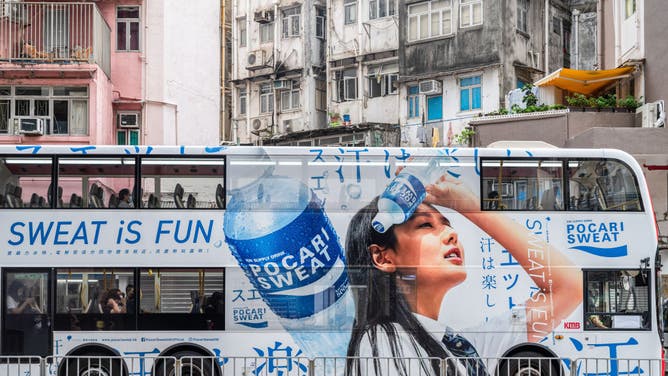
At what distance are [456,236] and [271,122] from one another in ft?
77.3

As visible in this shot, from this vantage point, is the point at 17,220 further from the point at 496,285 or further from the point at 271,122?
the point at 271,122

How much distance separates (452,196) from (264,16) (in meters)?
24.3

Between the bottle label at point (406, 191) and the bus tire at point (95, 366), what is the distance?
429 centimetres

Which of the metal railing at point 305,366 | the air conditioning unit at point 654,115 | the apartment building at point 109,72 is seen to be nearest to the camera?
the metal railing at point 305,366

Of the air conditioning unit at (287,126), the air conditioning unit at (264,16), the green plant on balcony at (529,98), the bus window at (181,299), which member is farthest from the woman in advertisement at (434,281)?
the air conditioning unit at (264,16)

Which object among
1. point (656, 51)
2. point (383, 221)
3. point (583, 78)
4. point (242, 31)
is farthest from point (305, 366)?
point (242, 31)

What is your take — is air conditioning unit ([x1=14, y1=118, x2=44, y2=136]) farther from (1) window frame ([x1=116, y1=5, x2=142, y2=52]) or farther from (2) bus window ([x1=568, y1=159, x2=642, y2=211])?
(2) bus window ([x1=568, y1=159, x2=642, y2=211])

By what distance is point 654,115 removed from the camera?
76.1 ft

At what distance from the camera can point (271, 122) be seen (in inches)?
1479

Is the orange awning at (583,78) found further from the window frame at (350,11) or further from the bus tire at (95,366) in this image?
the bus tire at (95,366)

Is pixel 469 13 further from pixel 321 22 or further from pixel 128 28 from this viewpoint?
pixel 128 28

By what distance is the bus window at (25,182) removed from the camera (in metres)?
14.4

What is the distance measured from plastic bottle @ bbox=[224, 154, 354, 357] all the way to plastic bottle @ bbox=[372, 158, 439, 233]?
774 millimetres

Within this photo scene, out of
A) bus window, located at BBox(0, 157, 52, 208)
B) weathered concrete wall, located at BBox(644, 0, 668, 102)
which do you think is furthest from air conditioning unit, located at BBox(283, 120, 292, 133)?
bus window, located at BBox(0, 157, 52, 208)
